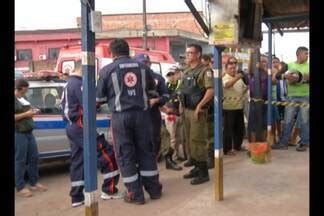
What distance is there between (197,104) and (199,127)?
1.08 ft

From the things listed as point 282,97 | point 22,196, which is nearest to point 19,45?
point 282,97

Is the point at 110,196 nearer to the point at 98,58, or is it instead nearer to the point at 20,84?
the point at 20,84

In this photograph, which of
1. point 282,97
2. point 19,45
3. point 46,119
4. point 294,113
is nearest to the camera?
point 46,119

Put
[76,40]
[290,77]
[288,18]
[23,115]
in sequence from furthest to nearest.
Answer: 1. [76,40]
2. [290,77]
3. [288,18]
4. [23,115]

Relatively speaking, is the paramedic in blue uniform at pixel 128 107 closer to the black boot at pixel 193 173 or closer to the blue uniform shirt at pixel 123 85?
the blue uniform shirt at pixel 123 85

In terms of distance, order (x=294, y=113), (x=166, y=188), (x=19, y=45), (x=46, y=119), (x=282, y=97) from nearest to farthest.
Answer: (x=166, y=188)
(x=46, y=119)
(x=294, y=113)
(x=282, y=97)
(x=19, y=45)

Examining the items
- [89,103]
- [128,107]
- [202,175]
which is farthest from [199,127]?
[89,103]

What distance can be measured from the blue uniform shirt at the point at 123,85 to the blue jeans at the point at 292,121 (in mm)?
4393

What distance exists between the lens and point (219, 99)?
240 inches

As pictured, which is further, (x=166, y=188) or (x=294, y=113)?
(x=294, y=113)

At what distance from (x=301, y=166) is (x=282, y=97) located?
3.56 metres

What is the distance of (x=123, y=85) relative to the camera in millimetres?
6113

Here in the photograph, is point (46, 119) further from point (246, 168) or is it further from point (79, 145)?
point (246, 168)

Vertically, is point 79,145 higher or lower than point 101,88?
lower
